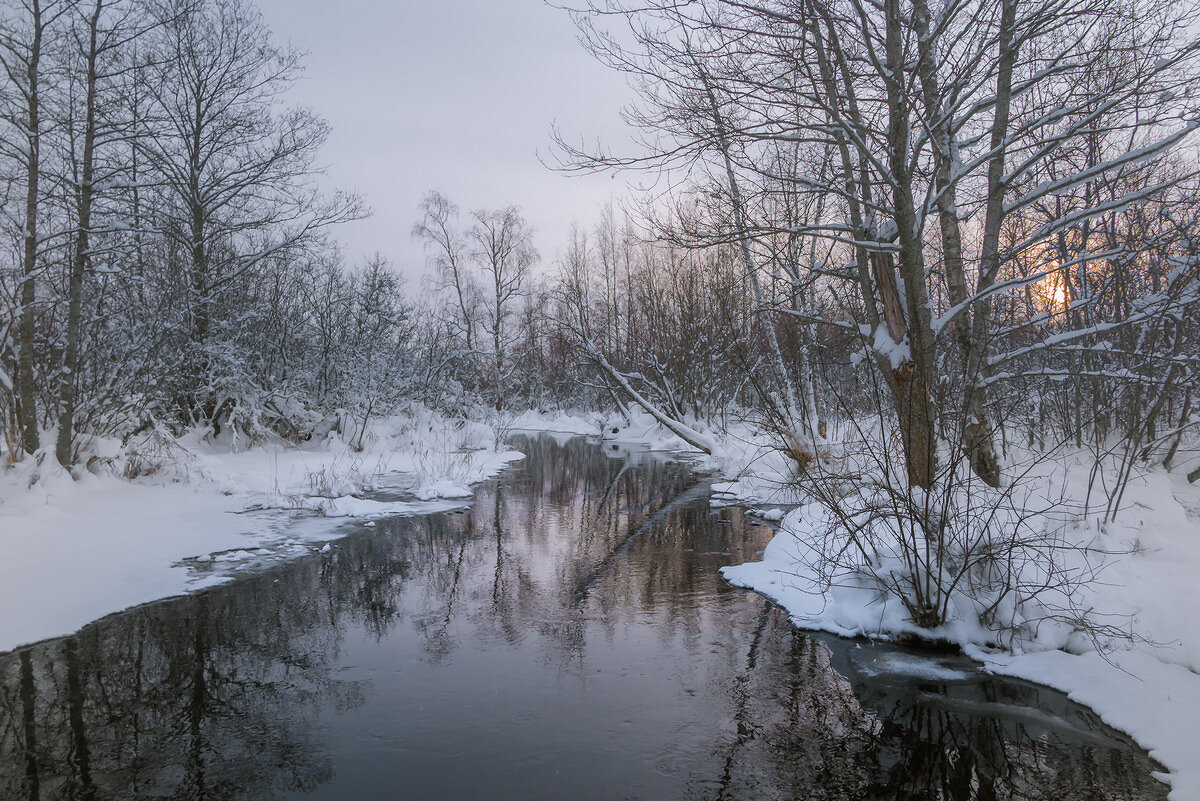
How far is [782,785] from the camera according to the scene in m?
3.41

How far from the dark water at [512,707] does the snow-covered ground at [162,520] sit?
0.61 metres

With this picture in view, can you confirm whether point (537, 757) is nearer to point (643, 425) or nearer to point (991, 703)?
point (991, 703)

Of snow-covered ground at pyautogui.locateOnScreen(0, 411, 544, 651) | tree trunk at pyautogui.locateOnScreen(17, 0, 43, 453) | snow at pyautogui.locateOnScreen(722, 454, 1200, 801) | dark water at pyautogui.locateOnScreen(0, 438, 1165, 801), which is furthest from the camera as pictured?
tree trunk at pyautogui.locateOnScreen(17, 0, 43, 453)

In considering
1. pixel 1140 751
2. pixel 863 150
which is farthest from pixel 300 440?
pixel 1140 751

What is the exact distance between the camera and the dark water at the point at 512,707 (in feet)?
11.3

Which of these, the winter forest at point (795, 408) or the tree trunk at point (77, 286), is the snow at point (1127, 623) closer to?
the winter forest at point (795, 408)

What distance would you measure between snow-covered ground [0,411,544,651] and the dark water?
612 mm

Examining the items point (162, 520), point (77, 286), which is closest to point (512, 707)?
point (162, 520)

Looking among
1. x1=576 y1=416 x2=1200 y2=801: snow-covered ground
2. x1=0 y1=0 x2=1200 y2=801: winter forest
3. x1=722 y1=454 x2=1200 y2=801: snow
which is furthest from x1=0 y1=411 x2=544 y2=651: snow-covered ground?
x1=722 y1=454 x2=1200 y2=801: snow

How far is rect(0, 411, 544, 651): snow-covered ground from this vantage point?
5945mm

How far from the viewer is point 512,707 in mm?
4270

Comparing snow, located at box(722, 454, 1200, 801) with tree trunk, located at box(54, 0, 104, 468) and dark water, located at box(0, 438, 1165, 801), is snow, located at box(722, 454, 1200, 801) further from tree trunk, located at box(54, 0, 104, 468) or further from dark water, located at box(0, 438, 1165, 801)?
tree trunk, located at box(54, 0, 104, 468)

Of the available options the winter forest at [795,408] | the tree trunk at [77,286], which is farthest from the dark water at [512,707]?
the tree trunk at [77,286]

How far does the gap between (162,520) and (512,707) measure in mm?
6732
